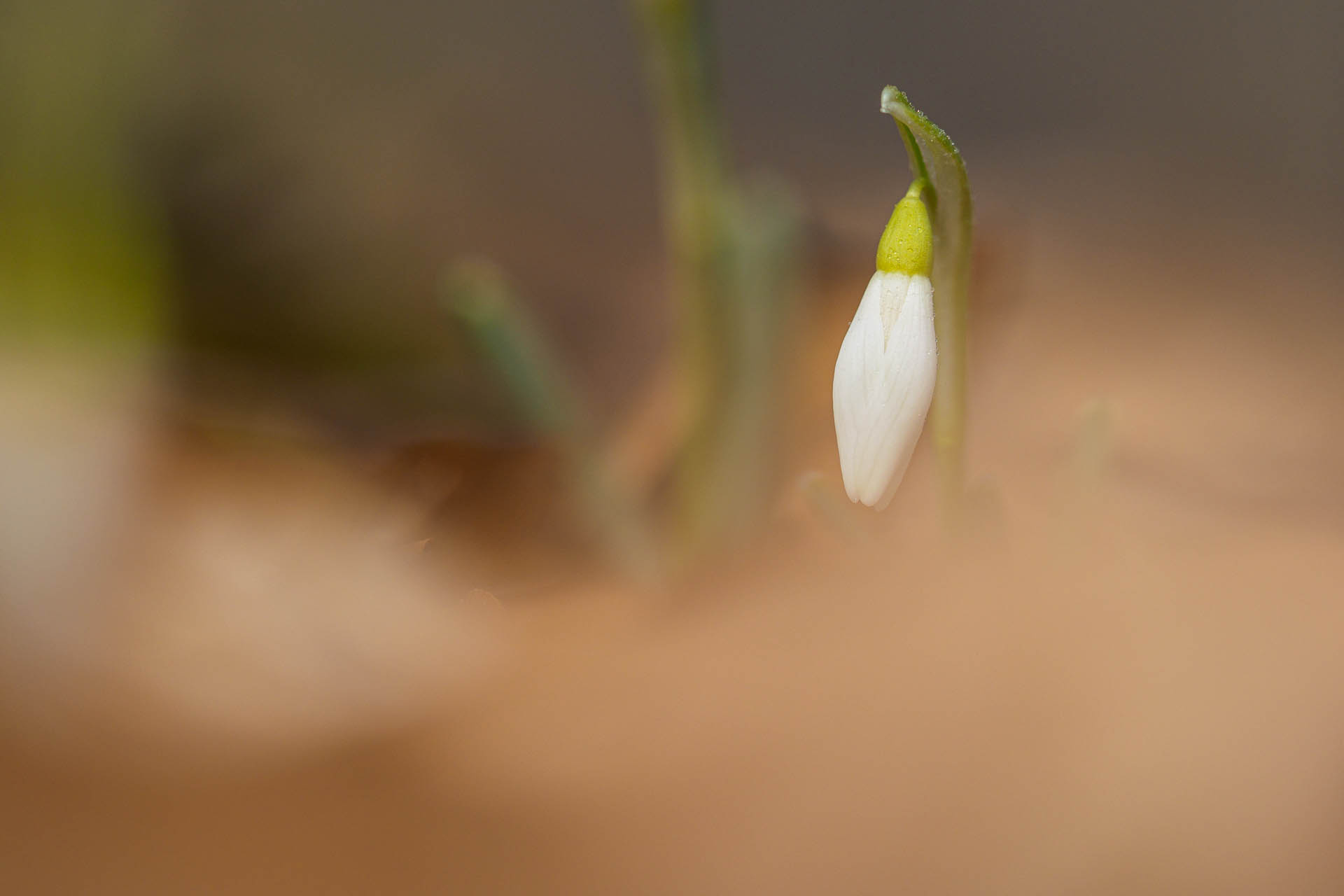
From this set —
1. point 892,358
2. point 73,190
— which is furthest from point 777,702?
point 73,190

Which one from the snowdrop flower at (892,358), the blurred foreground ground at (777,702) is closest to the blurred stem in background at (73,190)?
the blurred foreground ground at (777,702)

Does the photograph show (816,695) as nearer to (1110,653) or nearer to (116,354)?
(1110,653)

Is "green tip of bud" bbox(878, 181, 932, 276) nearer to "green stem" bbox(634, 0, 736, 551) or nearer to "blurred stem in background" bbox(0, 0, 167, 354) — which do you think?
"green stem" bbox(634, 0, 736, 551)

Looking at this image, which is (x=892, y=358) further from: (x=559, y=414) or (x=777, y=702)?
(x=559, y=414)

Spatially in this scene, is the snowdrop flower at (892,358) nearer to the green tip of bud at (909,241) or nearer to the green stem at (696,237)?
the green tip of bud at (909,241)

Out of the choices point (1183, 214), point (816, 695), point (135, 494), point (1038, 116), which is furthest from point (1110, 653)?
point (1038, 116)

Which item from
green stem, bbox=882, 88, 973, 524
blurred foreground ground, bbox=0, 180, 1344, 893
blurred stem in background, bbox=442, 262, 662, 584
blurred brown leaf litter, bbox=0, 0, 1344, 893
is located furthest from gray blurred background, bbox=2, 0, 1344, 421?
green stem, bbox=882, 88, 973, 524

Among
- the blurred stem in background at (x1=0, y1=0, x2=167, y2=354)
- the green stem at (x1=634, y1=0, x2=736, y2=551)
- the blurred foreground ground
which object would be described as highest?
the blurred stem in background at (x1=0, y1=0, x2=167, y2=354)
